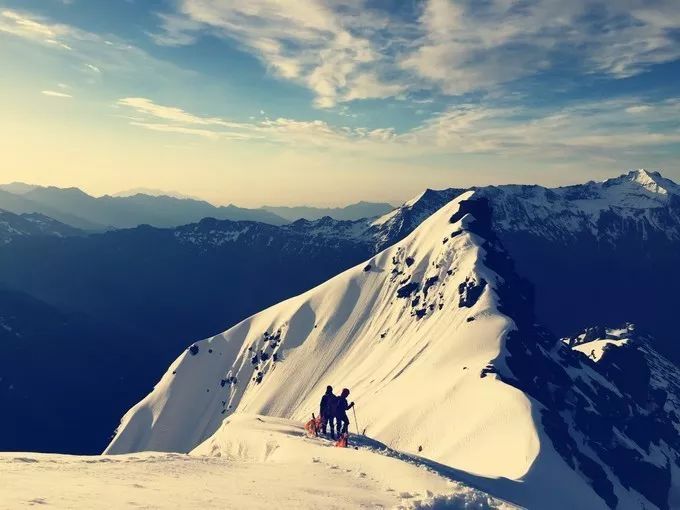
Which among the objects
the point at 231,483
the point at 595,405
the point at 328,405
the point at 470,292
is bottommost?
the point at 595,405

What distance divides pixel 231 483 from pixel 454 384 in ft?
276

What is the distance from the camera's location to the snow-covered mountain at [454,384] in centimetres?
8019

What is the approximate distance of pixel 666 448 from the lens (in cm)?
13600

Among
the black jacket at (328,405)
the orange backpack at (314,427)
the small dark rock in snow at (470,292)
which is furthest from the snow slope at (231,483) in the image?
the small dark rock in snow at (470,292)

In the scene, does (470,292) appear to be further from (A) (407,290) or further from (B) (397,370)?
(B) (397,370)

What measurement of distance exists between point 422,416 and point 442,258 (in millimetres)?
89388

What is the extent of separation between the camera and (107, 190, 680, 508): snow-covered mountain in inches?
3157

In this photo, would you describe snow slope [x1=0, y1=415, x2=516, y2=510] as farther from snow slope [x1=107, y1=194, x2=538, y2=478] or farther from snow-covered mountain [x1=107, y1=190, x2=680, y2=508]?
snow slope [x1=107, y1=194, x2=538, y2=478]

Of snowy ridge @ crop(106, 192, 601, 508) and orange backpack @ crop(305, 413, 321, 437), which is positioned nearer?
orange backpack @ crop(305, 413, 321, 437)

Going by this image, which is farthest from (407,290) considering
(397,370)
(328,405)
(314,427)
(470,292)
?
(328,405)

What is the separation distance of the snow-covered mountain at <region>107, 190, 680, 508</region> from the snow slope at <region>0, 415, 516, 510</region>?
14.7 meters

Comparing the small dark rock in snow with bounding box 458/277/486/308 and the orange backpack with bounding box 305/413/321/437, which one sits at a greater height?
the small dark rock in snow with bounding box 458/277/486/308

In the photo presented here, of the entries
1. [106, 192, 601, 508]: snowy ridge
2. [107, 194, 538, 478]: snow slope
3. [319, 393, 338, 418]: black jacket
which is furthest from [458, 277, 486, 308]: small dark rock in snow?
[319, 393, 338, 418]: black jacket

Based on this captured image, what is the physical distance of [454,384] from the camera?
336ft
